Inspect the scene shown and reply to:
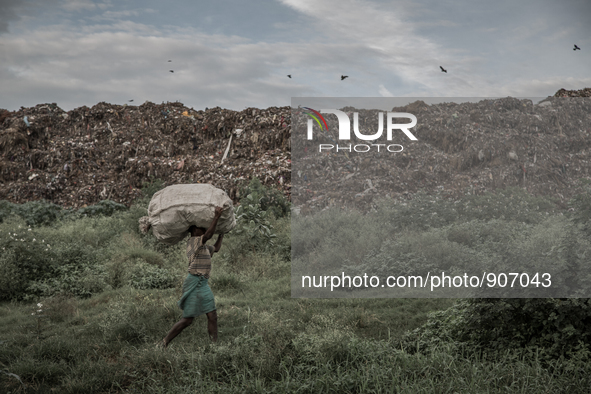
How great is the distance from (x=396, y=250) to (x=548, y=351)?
1878 mm

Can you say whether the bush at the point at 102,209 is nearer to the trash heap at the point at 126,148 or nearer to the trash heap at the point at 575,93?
the trash heap at the point at 126,148

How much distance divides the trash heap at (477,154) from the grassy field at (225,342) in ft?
2.29

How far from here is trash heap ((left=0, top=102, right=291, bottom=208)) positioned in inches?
562

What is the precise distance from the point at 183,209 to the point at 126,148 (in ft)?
41.8

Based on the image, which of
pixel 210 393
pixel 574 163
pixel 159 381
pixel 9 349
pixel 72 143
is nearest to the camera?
pixel 210 393

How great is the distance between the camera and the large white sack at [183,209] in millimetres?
4137

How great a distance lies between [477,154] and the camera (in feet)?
16.7

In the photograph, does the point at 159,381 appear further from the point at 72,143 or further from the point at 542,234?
the point at 72,143

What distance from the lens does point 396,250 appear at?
5.13m

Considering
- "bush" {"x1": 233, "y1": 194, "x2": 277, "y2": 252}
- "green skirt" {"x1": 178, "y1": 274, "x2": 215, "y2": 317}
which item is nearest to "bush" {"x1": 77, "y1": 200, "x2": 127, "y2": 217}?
"bush" {"x1": 233, "y1": 194, "x2": 277, "y2": 252}

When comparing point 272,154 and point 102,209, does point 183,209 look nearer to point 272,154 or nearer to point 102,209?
point 272,154

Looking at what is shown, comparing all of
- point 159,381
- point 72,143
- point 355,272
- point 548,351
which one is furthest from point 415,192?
point 72,143

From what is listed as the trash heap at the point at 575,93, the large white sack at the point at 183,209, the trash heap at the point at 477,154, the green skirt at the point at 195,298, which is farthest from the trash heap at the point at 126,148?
the green skirt at the point at 195,298

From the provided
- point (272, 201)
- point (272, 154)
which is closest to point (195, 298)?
point (272, 201)
